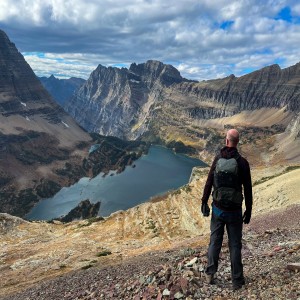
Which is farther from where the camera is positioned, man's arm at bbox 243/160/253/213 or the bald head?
the bald head

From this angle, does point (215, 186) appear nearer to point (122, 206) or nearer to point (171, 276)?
point (171, 276)

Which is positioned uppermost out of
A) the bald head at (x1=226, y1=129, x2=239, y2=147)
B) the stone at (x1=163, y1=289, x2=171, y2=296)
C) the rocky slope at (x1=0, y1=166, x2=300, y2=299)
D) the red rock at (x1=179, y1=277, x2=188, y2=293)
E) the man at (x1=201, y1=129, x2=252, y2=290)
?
the bald head at (x1=226, y1=129, x2=239, y2=147)

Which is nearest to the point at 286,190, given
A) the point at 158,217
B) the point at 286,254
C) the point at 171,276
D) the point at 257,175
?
the point at 158,217

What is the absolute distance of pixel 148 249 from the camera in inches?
1566

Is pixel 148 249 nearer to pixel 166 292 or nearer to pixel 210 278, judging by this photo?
pixel 210 278

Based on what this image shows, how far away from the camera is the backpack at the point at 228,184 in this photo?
13508mm

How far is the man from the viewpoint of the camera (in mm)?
13555

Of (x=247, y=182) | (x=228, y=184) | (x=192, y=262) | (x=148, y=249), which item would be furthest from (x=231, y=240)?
(x=148, y=249)

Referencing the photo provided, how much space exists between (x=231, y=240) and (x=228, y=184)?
2192 mm

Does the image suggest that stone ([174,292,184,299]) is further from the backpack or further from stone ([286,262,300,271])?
stone ([286,262,300,271])

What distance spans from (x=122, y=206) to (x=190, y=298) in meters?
184

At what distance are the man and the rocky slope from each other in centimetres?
79

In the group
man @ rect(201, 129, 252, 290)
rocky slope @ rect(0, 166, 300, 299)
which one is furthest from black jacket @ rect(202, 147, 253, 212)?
rocky slope @ rect(0, 166, 300, 299)

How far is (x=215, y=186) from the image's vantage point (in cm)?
1397
